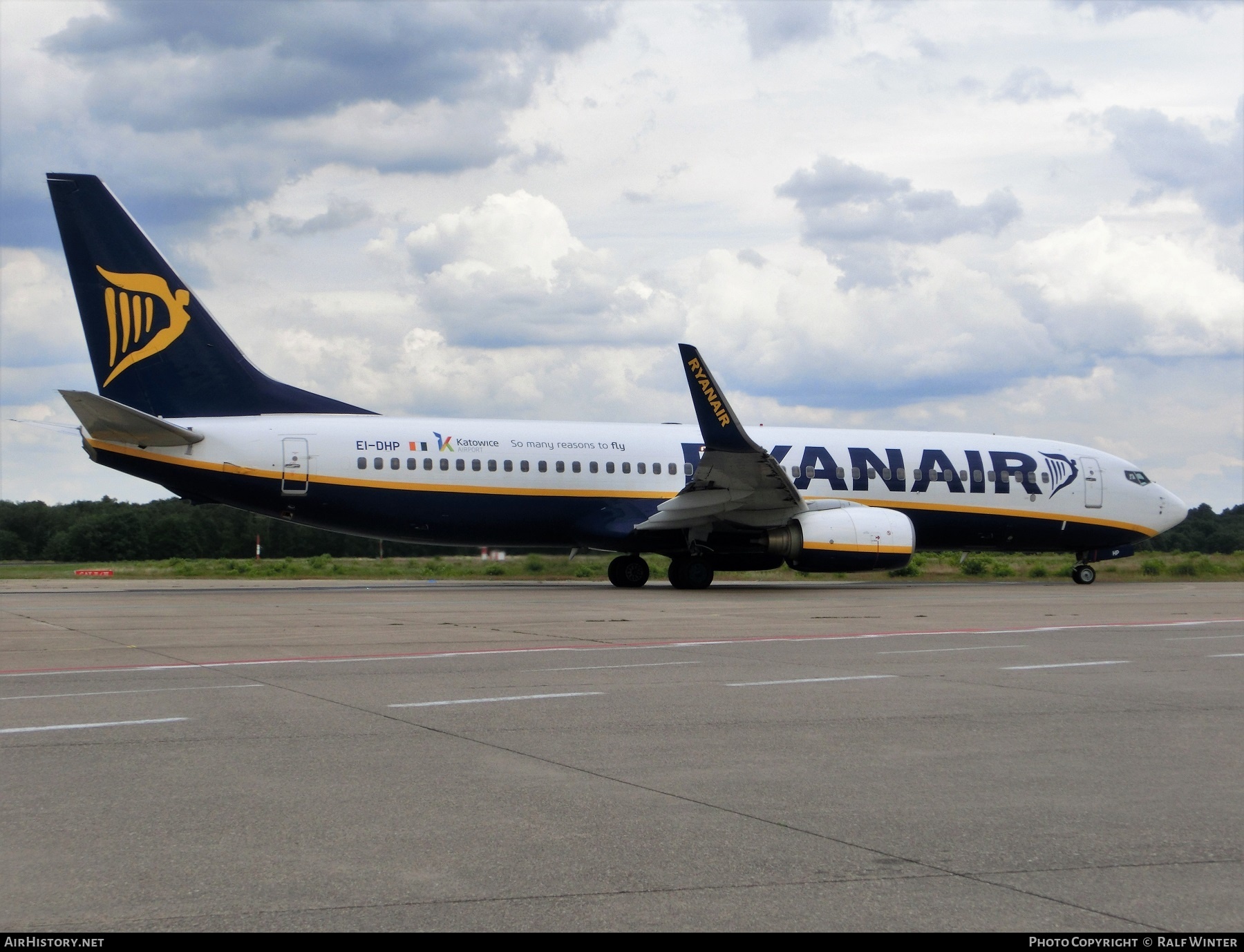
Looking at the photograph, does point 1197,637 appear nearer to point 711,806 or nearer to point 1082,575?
point 711,806

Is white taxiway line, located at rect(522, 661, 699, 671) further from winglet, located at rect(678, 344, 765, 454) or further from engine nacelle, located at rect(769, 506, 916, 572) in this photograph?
engine nacelle, located at rect(769, 506, 916, 572)

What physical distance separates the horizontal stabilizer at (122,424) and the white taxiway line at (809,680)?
15.8 meters

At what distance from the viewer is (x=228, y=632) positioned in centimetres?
1521

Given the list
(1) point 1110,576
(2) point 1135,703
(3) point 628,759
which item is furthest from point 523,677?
(1) point 1110,576

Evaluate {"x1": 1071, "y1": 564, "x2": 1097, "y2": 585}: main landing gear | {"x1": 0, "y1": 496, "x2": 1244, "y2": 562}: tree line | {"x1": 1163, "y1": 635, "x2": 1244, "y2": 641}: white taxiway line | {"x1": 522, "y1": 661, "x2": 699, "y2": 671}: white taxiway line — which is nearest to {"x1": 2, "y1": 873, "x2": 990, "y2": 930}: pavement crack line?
{"x1": 522, "y1": 661, "x2": 699, "y2": 671}: white taxiway line

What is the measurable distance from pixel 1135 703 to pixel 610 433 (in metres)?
19.4

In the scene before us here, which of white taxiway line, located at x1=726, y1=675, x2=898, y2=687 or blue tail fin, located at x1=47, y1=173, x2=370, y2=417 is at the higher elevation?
blue tail fin, located at x1=47, y1=173, x2=370, y2=417

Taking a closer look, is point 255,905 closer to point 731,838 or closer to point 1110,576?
point 731,838

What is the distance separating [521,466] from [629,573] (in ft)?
12.2

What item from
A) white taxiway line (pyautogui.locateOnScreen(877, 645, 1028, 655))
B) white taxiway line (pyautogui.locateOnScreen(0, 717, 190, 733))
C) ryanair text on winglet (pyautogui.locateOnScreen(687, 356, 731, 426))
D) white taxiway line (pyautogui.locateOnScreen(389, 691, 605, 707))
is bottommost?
white taxiway line (pyautogui.locateOnScreen(0, 717, 190, 733))

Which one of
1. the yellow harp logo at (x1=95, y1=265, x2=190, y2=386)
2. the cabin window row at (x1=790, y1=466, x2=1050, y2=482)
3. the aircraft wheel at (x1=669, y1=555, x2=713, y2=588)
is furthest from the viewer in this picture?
the cabin window row at (x1=790, y1=466, x2=1050, y2=482)

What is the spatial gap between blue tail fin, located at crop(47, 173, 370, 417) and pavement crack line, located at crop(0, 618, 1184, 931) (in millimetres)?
16298

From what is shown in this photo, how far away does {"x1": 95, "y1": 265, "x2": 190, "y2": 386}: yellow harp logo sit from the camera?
24.3 metres

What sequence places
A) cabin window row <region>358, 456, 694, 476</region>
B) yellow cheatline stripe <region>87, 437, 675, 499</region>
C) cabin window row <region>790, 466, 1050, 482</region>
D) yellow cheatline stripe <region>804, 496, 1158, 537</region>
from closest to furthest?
yellow cheatline stripe <region>87, 437, 675, 499</region>
cabin window row <region>358, 456, 694, 476</region>
cabin window row <region>790, 466, 1050, 482</region>
yellow cheatline stripe <region>804, 496, 1158, 537</region>
